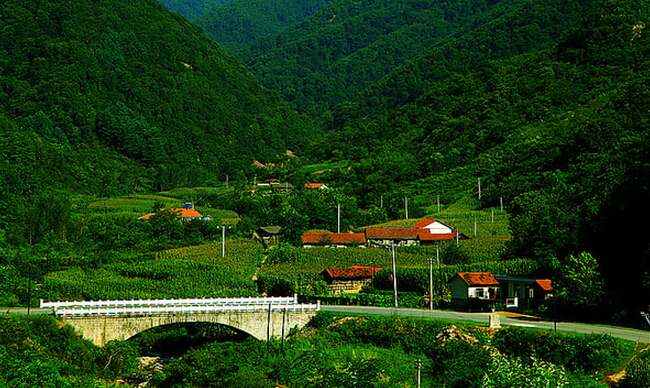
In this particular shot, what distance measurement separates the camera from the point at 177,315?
51.3 metres

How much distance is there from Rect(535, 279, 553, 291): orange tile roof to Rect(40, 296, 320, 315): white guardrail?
56.4 feet

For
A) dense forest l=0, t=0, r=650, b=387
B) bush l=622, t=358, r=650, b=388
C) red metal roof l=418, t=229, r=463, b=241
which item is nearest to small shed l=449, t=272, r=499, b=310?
dense forest l=0, t=0, r=650, b=387

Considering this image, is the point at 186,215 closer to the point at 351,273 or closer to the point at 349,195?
the point at 349,195

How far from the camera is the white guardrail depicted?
1891 inches

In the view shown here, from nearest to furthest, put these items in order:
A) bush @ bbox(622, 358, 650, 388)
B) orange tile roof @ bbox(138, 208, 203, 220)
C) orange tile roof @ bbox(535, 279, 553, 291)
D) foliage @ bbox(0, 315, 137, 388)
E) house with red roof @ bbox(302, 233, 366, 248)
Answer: bush @ bbox(622, 358, 650, 388), foliage @ bbox(0, 315, 137, 388), orange tile roof @ bbox(535, 279, 553, 291), house with red roof @ bbox(302, 233, 366, 248), orange tile roof @ bbox(138, 208, 203, 220)

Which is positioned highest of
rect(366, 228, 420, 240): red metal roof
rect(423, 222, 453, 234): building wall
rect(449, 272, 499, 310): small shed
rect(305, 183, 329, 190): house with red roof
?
rect(305, 183, 329, 190): house with red roof

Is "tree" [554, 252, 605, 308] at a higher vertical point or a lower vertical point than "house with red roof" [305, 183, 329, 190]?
lower

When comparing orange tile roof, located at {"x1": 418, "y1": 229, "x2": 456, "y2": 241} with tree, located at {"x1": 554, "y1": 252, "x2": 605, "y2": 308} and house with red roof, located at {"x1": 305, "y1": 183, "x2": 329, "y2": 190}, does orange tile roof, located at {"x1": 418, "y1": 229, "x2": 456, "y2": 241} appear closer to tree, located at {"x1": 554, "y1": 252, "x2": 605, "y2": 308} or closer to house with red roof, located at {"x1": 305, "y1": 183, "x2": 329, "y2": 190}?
tree, located at {"x1": 554, "y1": 252, "x2": 605, "y2": 308}

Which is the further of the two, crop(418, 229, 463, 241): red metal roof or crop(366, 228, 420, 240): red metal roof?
crop(366, 228, 420, 240): red metal roof

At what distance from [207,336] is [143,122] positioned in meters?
139

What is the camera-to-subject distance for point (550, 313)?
174 feet

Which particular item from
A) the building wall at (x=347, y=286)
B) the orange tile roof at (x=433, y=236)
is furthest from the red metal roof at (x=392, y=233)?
the building wall at (x=347, y=286)

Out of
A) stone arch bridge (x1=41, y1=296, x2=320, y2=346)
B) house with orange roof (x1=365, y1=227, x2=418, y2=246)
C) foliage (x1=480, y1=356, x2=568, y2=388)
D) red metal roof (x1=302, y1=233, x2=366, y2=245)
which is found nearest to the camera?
foliage (x1=480, y1=356, x2=568, y2=388)

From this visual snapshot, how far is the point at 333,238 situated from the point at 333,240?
440 millimetres
